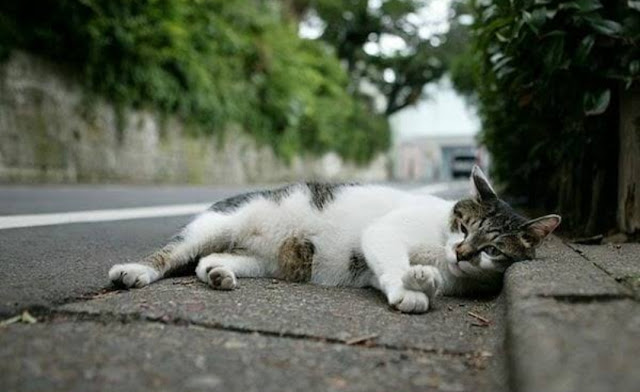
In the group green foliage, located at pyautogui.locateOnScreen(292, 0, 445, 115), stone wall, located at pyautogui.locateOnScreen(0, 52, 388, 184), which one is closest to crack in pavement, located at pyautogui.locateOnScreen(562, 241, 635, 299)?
stone wall, located at pyautogui.locateOnScreen(0, 52, 388, 184)

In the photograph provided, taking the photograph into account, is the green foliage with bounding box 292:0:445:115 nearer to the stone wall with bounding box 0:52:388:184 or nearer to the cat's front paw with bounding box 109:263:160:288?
the stone wall with bounding box 0:52:388:184

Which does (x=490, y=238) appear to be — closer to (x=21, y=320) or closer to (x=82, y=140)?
(x=21, y=320)

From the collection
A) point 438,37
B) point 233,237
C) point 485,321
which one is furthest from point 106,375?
point 438,37

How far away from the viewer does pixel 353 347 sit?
1481 mm

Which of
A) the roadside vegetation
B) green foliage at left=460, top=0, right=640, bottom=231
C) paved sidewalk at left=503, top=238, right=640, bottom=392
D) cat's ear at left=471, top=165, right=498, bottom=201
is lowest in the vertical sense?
paved sidewalk at left=503, top=238, right=640, bottom=392

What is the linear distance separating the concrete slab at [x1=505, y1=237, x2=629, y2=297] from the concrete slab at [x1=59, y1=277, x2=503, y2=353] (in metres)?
0.16

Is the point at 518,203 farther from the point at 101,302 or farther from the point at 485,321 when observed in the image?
the point at 101,302

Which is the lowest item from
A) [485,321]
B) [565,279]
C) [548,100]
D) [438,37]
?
[485,321]

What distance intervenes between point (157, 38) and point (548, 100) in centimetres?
839

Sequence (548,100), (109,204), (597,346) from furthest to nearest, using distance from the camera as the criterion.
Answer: (109,204)
(548,100)
(597,346)

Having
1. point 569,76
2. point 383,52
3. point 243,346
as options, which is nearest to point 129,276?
A: point 243,346

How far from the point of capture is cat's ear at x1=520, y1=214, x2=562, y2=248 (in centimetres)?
226

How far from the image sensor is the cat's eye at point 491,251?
88.4 inches

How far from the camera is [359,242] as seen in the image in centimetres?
253
